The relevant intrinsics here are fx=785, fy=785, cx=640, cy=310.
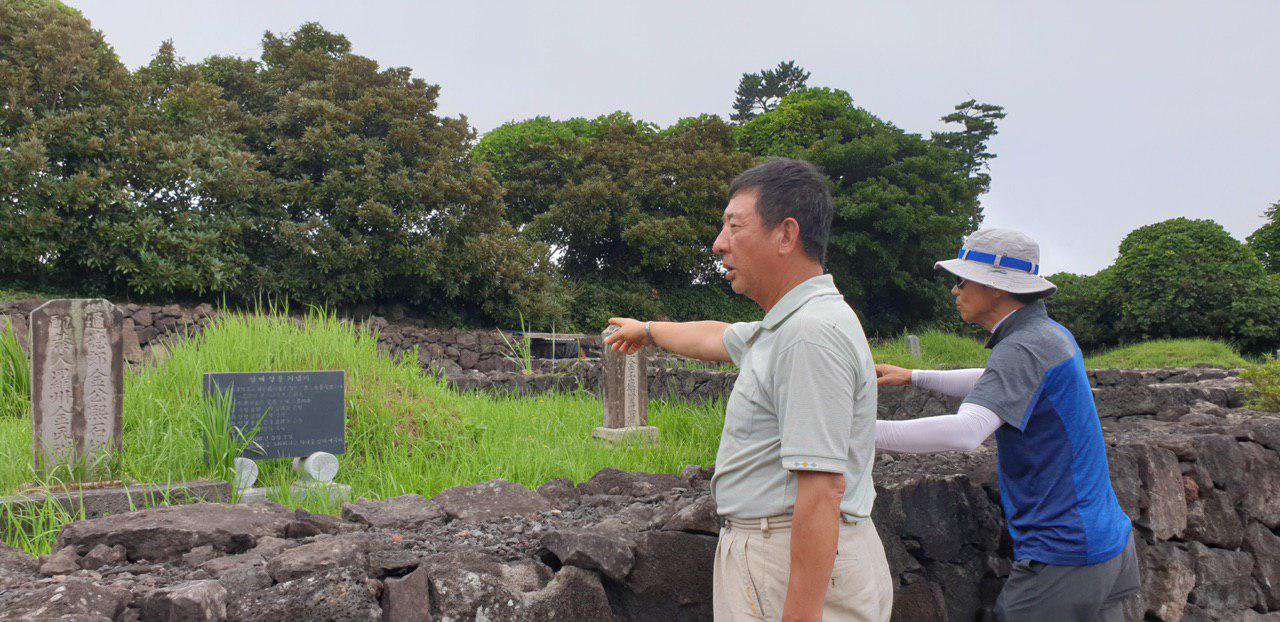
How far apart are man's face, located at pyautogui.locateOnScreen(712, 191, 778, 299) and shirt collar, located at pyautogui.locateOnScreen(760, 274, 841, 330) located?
0.07 metres

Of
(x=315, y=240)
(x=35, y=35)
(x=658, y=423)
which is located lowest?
(x=658, y=423)

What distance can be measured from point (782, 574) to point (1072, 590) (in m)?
1.18

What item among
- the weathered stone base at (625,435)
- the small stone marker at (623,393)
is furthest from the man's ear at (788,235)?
the small stone marker at (623,393)

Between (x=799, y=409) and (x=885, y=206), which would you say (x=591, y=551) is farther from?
(x=885, y=206)

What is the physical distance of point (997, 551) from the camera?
3.21 metres

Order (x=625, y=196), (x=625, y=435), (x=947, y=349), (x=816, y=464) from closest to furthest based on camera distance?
(x=816, y=464) → (x=625, y=435) → (x=947, y=349) → (x=625, y=196)

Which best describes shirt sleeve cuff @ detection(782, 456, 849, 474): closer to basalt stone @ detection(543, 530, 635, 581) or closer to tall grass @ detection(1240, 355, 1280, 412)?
basalt stone @ detection(543, 530, 635, 581)

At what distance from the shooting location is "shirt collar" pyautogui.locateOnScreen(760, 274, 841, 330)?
167cm

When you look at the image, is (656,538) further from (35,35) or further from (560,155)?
(560,155)

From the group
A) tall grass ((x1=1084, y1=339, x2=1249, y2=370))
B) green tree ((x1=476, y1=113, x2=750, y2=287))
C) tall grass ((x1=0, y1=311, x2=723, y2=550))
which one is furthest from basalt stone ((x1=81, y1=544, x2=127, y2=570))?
green tree ((x1=476, y1=113, x2=750, y2=287))

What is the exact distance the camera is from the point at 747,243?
1.74 m

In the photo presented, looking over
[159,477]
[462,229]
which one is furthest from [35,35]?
[159,477]

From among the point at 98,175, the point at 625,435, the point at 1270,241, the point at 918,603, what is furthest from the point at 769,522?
the point at 1270,241

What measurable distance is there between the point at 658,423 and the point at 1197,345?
57.2 ft
